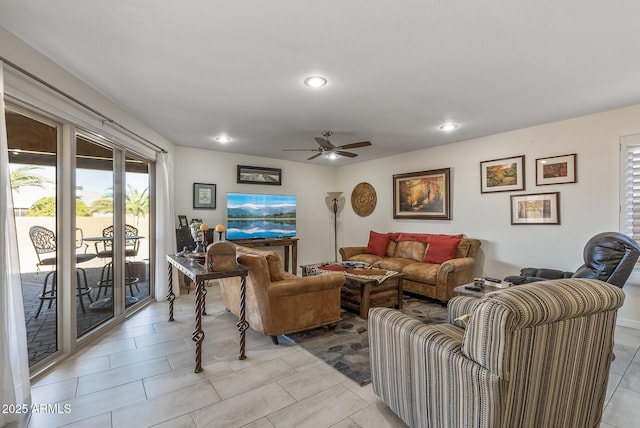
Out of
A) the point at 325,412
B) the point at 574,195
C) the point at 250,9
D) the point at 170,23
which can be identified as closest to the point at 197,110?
the point at 170,23

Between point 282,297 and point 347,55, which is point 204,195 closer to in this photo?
point 282,297

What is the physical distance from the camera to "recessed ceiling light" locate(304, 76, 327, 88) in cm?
258

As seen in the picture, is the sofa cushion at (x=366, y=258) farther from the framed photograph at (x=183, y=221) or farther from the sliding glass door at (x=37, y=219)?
the sliding glass door at (x=37, y=219)

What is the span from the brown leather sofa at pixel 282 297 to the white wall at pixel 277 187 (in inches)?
105

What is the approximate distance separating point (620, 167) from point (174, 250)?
19.1 feet

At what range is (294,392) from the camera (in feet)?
7.02

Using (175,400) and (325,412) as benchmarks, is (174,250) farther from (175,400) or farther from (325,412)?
(325,412)

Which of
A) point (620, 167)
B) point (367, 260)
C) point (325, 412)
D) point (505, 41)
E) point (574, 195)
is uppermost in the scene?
point (505, 41)

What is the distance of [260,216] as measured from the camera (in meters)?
5.79

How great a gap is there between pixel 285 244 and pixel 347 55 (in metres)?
4.22

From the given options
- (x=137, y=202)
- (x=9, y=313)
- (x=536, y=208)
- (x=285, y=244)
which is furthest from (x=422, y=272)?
(x=9, y=313)

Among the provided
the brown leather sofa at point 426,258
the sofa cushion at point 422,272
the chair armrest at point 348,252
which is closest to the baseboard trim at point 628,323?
the brown leather sofa at point 426,258

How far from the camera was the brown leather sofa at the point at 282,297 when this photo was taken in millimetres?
2820

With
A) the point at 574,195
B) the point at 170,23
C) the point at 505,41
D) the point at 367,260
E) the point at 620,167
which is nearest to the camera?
the point at 170,23
